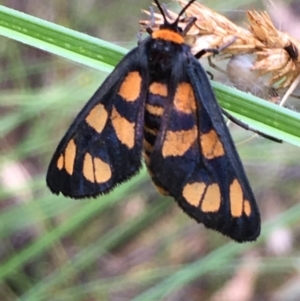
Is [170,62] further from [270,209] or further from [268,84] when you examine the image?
[270,209]

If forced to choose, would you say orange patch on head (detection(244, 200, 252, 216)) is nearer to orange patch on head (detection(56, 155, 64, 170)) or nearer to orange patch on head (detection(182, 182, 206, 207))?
orange patch on head (detection(182, 182, 206, 207))

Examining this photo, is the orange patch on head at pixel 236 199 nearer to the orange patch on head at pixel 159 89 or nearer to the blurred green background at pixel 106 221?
the orange patch on head at pixel 159 89

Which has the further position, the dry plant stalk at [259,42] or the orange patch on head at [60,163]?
the orange patch on head at [60,163]

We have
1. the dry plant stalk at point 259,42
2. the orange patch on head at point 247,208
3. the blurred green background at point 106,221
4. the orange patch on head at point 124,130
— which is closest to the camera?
the dry plant stalk at point 259,42

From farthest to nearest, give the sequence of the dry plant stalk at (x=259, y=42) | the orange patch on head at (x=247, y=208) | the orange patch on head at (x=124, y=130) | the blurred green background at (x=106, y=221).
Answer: the blurred green background at (x=106, y=221) → the orange patch on head at (x=124, y=130) → the orange patch on head at (x=247, y=208) → the dry plant stalk at (x=259, y=42)

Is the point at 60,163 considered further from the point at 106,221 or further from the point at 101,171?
the point at 106,221

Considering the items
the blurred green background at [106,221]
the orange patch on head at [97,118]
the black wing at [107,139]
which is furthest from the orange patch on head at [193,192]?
the blurred green background at [106,221]

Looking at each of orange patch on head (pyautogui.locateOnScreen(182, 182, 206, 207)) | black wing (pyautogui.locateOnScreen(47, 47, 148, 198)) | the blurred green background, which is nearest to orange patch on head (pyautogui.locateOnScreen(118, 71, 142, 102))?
black wing (pyautogui.locateOnScreen(47, 47, 148, 198))
